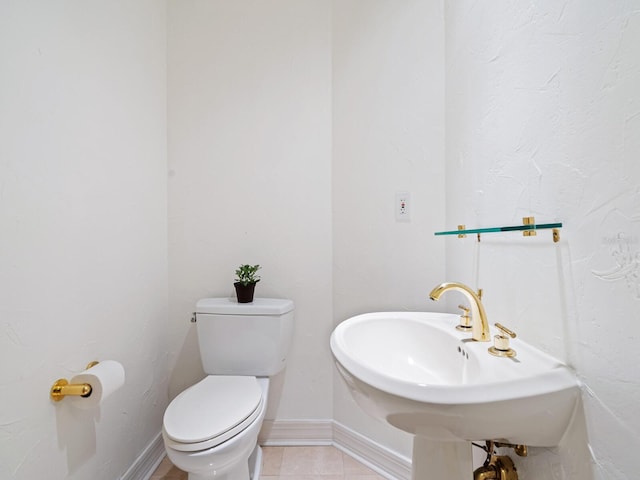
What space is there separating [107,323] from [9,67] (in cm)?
82

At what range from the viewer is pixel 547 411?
518mm

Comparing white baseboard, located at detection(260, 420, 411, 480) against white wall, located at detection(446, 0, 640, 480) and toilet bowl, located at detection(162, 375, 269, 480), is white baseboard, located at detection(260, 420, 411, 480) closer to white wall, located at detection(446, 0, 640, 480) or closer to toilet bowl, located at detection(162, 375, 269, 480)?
toilet bowl, located at detection(162, 375, 269, 480)

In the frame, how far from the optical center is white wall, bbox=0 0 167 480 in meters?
0.73

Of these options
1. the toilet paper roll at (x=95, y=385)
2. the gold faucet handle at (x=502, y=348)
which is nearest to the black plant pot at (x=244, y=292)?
the toilet paper roll at (x=95, y=385)

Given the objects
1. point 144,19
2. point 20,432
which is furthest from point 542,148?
point 144,19

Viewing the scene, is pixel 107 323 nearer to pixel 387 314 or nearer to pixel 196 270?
pixel 196 270

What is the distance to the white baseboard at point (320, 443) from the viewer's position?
3.93 feet

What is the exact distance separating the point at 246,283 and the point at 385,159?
0.85 metres

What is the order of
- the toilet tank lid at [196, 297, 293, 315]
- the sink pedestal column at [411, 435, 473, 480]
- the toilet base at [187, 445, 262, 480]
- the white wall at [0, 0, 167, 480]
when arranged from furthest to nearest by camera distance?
the toilet tank lid at [196, 297, 293, 315], the toilet base at [187, 445, 262, 480], the white wall at [0, 0, 167, 480], the sink pedestal column at [411, 435, 473, 480]

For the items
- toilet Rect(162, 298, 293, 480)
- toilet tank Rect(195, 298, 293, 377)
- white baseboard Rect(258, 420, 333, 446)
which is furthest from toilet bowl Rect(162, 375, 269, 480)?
white baseboard Rect(258, 420, 333, 446)

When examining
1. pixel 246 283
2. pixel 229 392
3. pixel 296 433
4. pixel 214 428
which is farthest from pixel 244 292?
pixel 296 433

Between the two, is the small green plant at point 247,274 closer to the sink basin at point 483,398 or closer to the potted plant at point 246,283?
the potted plant at point 246,283

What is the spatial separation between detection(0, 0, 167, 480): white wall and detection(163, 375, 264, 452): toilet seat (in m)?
0.29

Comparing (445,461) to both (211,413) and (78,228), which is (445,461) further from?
(78,228)
